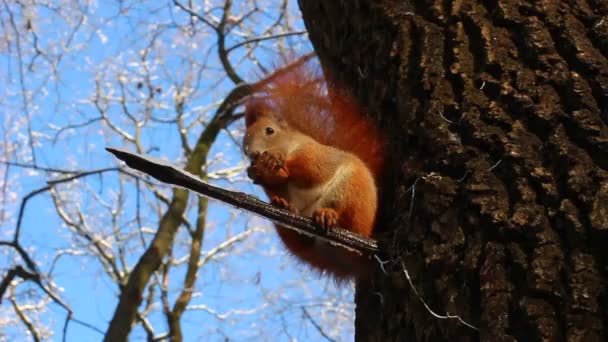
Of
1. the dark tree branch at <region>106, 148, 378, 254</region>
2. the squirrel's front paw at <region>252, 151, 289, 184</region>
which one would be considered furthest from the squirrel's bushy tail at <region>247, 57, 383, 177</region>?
the dark tree branch at <region>106, 148, 378, 254</region>

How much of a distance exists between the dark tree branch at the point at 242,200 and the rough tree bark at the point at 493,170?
2.6 inches

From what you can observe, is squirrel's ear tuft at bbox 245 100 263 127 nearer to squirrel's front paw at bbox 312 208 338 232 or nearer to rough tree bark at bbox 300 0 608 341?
rough tree bark at bbox 300 0 608 341

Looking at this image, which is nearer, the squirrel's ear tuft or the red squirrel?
the red squirrel

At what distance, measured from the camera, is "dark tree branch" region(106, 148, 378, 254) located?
111 cm

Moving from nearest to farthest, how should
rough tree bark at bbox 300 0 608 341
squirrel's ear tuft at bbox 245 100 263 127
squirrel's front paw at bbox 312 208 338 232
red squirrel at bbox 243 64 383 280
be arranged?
rough tree bark at bbox 300 0 608 341 → squirrel's front paw at bbox 312 208 338 232 → red squirrel at bbox 243 64 383 280 → squirrel's ear tuft at bbox 245 100 263 127

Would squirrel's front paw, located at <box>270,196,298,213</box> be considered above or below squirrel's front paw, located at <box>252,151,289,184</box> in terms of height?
below

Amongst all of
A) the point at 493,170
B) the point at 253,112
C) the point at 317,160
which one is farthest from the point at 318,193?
the point at 493,170

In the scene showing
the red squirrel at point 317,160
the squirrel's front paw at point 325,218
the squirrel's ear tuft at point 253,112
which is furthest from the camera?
the squirrel's ear tuft at point 253,112

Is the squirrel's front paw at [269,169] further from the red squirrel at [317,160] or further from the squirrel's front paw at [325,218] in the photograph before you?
the squirrel's front paw at [325,218]

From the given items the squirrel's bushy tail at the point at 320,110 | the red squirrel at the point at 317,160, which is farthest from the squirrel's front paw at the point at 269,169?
the squirrel's bushy tail at the point at 320,110

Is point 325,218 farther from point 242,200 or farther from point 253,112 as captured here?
point 253,112

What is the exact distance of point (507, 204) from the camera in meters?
1.18

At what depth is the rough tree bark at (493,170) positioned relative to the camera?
1.09 m

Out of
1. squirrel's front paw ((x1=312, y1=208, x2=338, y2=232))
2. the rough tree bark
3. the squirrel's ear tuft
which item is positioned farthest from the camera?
the squirrel's ear tuft
